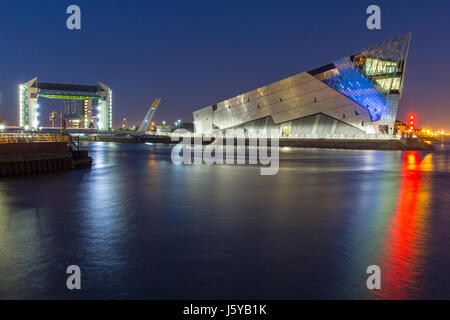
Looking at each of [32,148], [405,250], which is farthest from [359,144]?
[405,250]

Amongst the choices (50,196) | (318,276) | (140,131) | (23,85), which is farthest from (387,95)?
(23,85)

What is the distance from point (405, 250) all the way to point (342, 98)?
65.9 m

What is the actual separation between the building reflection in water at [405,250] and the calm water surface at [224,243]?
34 millimetres

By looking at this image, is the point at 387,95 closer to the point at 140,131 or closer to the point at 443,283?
the point at 443,283

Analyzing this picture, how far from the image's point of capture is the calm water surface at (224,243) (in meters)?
7.12

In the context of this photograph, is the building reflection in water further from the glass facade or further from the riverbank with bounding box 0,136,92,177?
the glass facade

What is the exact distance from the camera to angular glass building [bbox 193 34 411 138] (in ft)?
227

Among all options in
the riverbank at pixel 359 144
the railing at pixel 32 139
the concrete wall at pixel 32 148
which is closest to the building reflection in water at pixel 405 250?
the concrete wall at pixel 32 148

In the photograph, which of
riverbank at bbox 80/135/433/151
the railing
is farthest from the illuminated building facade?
the railing

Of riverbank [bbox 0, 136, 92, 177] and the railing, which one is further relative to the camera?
the railing

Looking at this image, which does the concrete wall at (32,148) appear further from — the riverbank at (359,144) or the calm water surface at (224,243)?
the riverbank at (359,144)

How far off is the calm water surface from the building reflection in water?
3cm

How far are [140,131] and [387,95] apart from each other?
86.2 m
